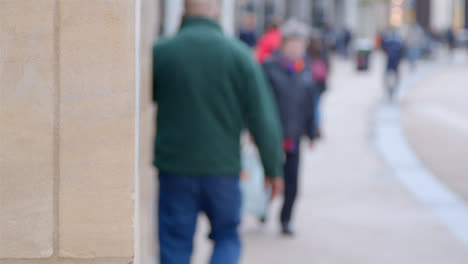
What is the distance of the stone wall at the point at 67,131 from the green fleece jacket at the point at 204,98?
1.71 m

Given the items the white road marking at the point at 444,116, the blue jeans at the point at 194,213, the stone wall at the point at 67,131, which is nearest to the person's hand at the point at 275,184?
the blue jeans at the point at 194,213

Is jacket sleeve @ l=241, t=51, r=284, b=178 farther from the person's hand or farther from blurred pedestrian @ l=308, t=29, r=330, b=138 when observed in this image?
blurred pedestrian @ l=308, t=29, r=330, b=138

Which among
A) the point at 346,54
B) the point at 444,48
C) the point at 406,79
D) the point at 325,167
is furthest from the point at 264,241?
the point at 444,48

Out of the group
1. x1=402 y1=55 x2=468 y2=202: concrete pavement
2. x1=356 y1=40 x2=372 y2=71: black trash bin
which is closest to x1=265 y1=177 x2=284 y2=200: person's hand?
→ x1=402 y1=55 x2=468 y2=202: concrete pavement

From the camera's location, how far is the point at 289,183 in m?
7.29

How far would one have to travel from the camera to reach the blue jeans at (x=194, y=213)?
4496 millimetres

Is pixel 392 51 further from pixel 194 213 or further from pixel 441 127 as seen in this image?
pixel 194 213

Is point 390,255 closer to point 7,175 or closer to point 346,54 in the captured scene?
point 7,175

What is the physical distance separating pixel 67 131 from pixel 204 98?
175cm

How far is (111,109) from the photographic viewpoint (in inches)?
107

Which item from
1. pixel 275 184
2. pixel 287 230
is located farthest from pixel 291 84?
pixel 275 184

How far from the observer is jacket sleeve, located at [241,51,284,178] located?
446 centimetres

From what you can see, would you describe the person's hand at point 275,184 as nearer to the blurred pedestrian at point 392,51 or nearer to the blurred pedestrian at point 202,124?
the blurred pedestrian at point 202,124

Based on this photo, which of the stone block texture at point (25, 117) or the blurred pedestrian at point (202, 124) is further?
the blurred pedestrian at point (202, 124)
